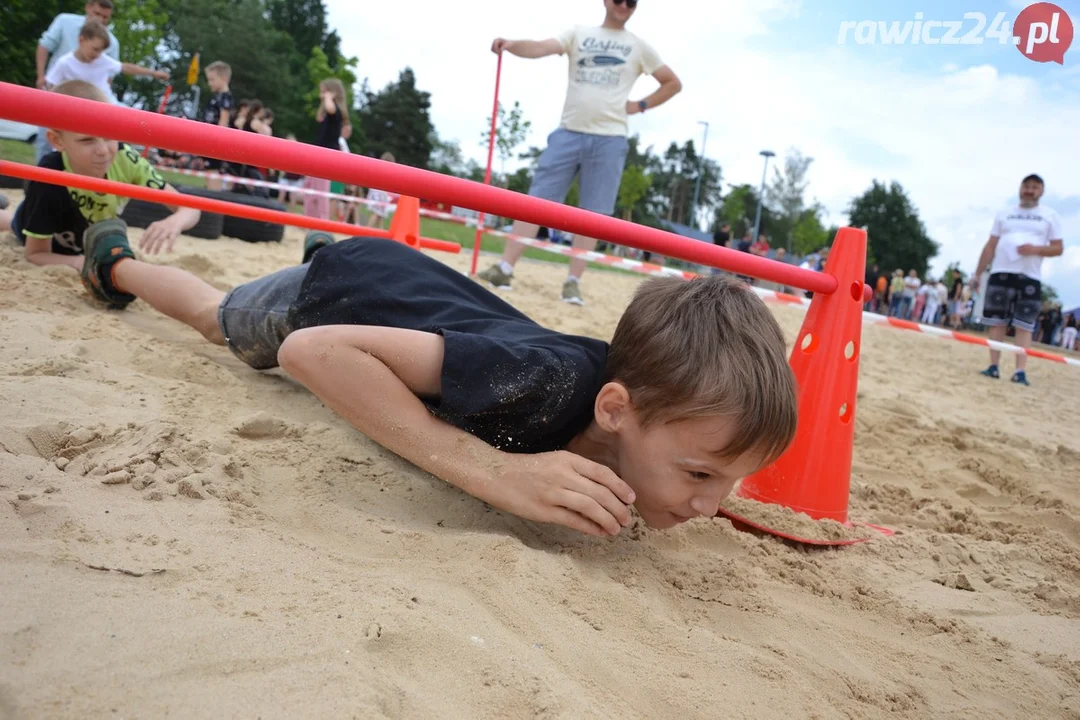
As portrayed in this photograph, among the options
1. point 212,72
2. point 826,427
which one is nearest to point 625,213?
point 212,72

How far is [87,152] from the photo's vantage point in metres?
3.58

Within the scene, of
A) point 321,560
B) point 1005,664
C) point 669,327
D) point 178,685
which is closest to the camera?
point 178,685

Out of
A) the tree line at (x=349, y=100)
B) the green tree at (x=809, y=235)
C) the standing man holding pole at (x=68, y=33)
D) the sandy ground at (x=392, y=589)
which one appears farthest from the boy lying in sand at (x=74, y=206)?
the green tree at (x=809, y=235)

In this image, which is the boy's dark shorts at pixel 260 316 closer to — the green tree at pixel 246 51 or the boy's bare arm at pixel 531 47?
the boy's bare arm at pixel 531 47

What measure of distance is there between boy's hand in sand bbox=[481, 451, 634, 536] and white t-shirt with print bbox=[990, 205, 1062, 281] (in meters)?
5.74

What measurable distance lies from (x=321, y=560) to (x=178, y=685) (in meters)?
0.43

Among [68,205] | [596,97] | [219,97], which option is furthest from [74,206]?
[219,97]

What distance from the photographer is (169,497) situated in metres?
1.52

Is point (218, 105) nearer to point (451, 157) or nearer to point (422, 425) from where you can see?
point (422, 425)

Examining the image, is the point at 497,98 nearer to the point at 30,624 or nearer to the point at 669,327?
the point at 669,327

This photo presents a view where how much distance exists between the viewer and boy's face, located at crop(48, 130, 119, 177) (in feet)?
11.7

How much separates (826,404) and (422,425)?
1.19 meters

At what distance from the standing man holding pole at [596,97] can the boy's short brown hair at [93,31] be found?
3.19 meters

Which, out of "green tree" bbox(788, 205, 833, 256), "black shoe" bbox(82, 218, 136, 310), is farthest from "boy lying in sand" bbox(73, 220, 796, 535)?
"green tree" bbox(788, 205, 833, 256)
